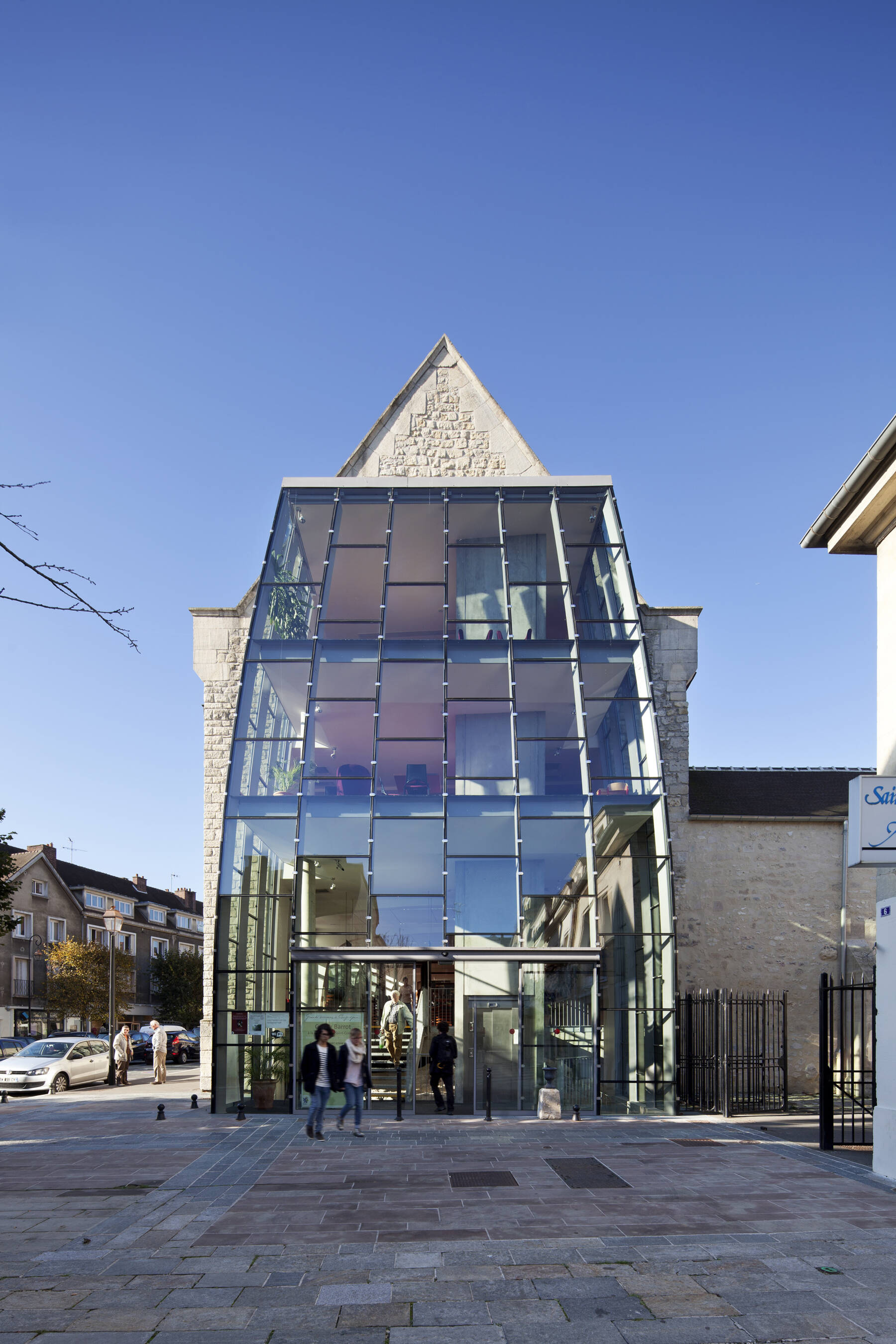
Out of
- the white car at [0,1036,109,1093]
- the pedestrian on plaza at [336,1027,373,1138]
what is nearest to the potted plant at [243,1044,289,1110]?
the pedestrian on plaza at [336,1027,373,1138]

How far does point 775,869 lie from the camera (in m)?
23.4

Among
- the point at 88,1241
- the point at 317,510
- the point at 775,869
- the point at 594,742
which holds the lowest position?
the point at 88,1241

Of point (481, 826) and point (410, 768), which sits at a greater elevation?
point (410, 768)

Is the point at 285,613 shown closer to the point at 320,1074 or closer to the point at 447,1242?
the point at 320,1074

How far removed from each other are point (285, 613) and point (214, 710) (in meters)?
3.61

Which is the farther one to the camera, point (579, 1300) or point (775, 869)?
point (775, 869)

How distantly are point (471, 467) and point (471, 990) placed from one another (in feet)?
39.2

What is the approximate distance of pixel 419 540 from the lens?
23.4 metres

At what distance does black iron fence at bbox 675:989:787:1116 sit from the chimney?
5006cm

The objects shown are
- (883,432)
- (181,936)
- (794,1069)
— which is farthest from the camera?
(181,936)

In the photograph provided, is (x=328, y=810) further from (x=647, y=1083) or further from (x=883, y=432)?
(x=883, y=432)

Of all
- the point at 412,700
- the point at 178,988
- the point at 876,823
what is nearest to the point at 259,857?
the point at 412,700

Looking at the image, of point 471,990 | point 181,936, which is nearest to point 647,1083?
point 471,990

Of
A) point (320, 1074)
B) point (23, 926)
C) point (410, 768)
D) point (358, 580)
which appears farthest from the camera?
point (23, 926)
